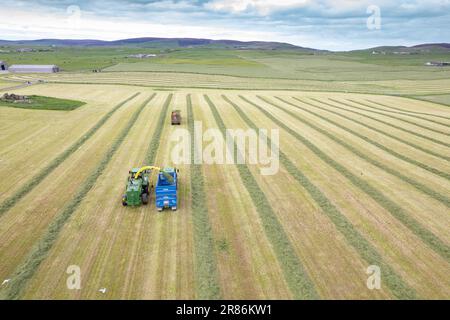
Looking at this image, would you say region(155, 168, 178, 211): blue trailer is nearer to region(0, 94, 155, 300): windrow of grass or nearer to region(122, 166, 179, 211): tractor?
region(122, 166, 179, 211): tractor

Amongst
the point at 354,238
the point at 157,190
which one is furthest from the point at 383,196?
the point at 157,190

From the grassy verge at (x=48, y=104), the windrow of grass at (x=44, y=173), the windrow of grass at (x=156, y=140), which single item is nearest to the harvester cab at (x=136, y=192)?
the windrow of grass at (x=156, y=140)

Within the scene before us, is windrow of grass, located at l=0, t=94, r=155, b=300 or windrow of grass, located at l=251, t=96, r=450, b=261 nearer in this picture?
windrow of grass, located at l=0, t=94, r=155, b=300

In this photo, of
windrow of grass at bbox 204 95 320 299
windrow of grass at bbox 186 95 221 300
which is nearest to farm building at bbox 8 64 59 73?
windrow of grass at bbox 186 95 221 300

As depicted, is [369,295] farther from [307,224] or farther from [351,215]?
[351,215]
